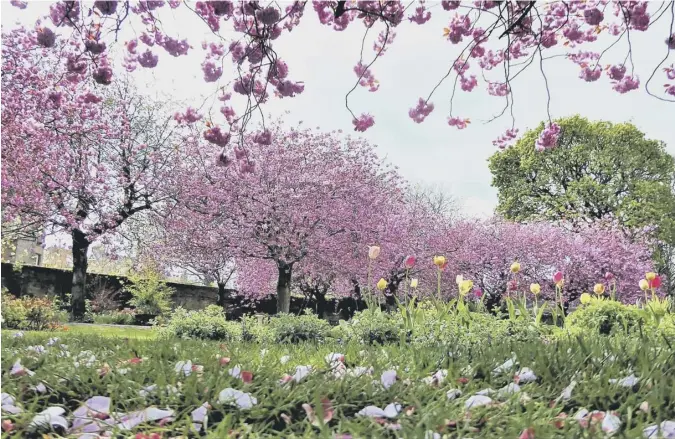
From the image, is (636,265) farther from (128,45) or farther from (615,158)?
(128,45)

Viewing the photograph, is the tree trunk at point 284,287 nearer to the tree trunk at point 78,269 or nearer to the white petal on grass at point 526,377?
the tree trunk at point 78,269

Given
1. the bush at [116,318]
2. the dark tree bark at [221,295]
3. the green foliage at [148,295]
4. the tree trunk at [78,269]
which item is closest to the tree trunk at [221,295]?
the dark tree bark at [221,295]

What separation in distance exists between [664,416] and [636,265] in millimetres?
18016

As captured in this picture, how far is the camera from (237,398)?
2.17 meters

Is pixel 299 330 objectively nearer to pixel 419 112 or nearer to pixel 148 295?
pixel 419 112

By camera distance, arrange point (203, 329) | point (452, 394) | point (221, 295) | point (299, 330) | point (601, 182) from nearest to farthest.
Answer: point (452, 394)
point (299, 330)
point (203, 329)
point (221, 295)
point (601, 182)

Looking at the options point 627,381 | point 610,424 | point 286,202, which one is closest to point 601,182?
point 286,202

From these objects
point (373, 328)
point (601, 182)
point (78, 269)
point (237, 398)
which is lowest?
point (237, 398)

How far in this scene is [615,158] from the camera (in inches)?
909

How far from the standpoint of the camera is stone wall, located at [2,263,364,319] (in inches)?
647

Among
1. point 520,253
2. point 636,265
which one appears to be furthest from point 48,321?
point 636,265

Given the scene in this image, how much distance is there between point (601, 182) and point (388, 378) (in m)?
23.7

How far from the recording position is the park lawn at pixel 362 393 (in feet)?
6.33

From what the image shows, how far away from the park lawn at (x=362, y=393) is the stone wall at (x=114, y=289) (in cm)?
→ 1163
